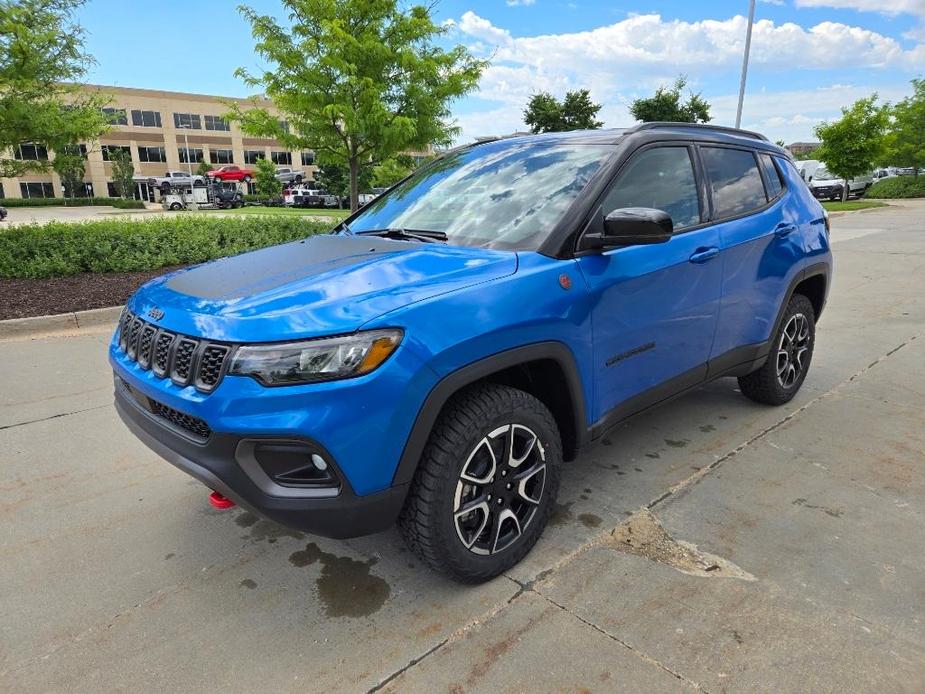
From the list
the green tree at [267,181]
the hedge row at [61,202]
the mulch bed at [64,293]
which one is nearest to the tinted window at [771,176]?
the mulch bed at [64,293]

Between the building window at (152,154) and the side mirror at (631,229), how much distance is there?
81451 millimetres

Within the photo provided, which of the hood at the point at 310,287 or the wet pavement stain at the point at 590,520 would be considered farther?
the wet pavement stain at the point at 590,520

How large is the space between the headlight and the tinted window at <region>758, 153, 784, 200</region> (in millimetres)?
3155

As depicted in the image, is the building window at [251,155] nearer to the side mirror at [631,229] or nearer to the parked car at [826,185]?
the parked car at [826,185]

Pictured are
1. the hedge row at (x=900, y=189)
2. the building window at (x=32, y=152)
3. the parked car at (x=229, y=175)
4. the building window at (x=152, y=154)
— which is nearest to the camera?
the building window at (x=32, y=152)

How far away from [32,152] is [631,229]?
11220 millimetres

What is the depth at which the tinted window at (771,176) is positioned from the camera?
4.01 m

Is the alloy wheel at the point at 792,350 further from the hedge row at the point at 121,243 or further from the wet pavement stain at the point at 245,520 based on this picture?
the hedge row at the point at 121,243

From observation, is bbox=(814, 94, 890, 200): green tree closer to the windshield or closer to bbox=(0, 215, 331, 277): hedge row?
bbox=(0, 215, 331, 277): hedge row

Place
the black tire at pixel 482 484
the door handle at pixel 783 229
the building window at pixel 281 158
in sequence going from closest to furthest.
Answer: the black tire at pixel 482 484 → the door handle at pixel 783 229 → the building window at pixel 281 158

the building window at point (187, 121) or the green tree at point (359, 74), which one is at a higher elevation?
the building window at point (187, 121)

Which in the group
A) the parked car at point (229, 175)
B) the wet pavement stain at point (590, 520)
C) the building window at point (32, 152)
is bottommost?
the wet pavement stain at point (590, 520)

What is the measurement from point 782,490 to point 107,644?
10.4ft

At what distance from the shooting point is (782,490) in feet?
10.8
